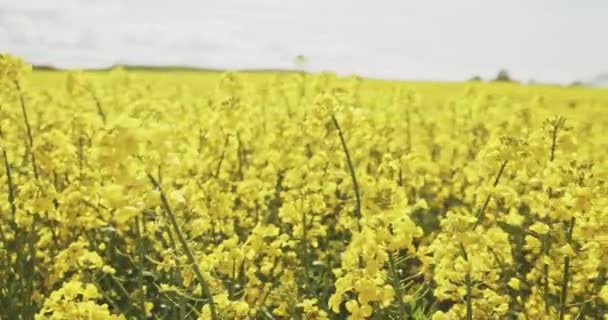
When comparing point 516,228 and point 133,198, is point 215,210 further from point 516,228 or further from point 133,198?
point 516,228

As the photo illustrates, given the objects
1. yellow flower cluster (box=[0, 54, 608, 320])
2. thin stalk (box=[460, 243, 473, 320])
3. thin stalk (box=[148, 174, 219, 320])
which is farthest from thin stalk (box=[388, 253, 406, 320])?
thin stalk (box=[148, 174, 219, 320])

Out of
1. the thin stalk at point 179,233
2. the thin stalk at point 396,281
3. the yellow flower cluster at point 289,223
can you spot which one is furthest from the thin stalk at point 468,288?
the thin stalk at point 179,233

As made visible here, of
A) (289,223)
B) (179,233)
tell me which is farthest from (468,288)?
(289,223)

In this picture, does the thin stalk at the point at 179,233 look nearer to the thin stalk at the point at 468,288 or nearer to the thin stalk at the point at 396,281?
the thin stalk at the point at 396,281

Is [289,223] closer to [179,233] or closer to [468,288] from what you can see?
[468,288]

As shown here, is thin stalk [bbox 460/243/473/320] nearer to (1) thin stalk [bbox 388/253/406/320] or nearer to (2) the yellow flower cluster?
(2) the yellow flower cluster

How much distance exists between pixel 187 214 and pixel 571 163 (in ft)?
6.84

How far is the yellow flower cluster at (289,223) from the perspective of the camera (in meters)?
2.92

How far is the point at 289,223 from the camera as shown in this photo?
5.41 meters

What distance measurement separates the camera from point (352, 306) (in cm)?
297

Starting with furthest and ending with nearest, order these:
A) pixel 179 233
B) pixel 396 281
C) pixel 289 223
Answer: pixel 289 223 < pixel 396 281 < pixel 179 233

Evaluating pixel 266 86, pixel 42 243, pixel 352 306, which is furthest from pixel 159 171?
pixel 266 86

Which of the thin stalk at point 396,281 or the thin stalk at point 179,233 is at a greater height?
the thin stalk at point 179,233

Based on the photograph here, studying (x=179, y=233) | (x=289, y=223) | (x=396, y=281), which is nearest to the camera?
(x=179, y=233)
